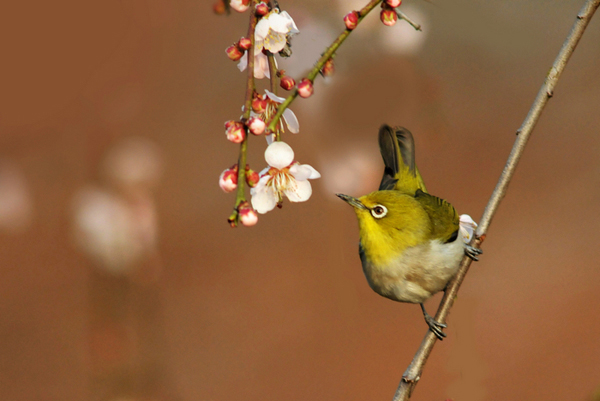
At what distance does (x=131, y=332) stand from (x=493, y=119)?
5.43 meters

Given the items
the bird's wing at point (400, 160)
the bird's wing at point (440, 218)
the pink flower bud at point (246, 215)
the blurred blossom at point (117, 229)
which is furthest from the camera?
the blurred blossom at point (117, 229)

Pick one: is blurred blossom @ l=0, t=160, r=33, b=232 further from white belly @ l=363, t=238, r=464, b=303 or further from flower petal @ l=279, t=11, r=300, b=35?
flower petal @ l=279, t=11, r=300, b=35

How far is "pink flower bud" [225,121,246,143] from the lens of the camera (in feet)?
3.10

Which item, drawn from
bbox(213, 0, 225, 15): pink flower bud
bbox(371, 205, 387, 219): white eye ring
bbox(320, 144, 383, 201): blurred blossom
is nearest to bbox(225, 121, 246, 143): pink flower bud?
bbox(213, 0, 225, 15): pink flower bud

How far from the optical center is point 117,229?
Result: 2.73 metres

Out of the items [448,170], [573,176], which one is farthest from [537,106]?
[573,176]

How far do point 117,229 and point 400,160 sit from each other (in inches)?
55.5

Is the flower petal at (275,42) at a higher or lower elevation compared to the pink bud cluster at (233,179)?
higher

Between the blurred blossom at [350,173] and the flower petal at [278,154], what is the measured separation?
2240 millimetres

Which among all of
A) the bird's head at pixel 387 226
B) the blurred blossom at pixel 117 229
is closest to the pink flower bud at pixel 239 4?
the bird's head at pixel 387 226

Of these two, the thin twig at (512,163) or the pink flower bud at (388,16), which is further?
the thin twig at (512,163)

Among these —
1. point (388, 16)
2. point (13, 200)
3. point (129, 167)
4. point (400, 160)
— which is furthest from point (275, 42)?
point (13, 200)

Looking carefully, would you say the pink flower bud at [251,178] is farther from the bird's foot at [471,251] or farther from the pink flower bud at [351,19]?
the bird's foot at [471,251]

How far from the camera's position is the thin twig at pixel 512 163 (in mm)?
1250
